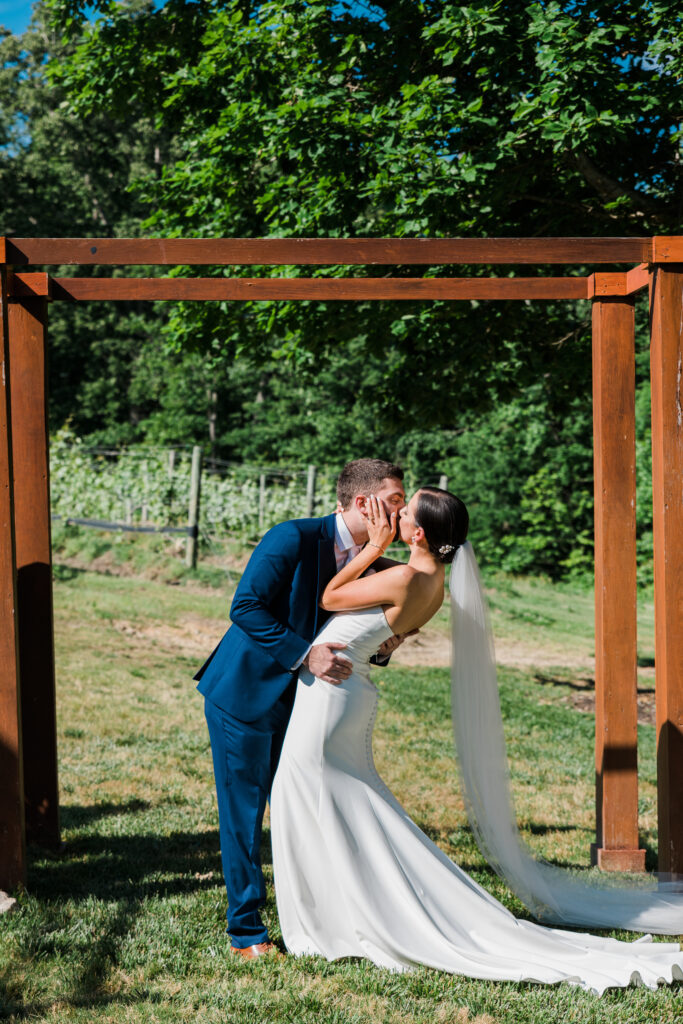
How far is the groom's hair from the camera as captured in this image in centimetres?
380

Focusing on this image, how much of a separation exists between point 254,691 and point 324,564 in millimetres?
611

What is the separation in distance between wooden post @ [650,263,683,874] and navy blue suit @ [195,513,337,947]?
1563mm

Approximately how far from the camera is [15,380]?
4.84m

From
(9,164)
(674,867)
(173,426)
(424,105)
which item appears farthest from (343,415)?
(674,867)

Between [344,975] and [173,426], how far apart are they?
26022mm

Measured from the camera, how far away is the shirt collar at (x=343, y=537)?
13.0 ft

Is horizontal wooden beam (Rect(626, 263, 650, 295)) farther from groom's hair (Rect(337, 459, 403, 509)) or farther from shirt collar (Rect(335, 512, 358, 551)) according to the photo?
shirt collar (Rect(335, 512, 358, 551))

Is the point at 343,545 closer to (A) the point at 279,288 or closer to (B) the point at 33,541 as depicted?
(A) the point at 279,288

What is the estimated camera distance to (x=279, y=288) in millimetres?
4566

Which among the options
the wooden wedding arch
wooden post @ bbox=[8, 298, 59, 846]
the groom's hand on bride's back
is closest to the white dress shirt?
the groom's hand on bride's back

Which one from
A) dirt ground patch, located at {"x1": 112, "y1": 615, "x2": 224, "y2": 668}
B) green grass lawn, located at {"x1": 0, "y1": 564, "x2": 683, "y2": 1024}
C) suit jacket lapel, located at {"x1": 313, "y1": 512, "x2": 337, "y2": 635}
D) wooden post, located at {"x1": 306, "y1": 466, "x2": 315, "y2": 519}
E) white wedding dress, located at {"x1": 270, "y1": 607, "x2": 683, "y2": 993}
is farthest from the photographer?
wooden post, located at {"x1": 306, "y1": 466, "x2": 315, "y2": 519}

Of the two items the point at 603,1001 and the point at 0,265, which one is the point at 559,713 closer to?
the point at 603,1001

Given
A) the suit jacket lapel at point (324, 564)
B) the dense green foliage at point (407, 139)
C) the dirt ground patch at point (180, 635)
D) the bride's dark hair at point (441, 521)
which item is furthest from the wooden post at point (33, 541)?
the dirt ground patch at point (180, 635)

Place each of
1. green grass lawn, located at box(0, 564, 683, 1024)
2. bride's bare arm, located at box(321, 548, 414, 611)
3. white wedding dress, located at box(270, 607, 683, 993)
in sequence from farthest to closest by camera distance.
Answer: bride's bare arm, located at box(321, 548, 414, 611) → white wedding dress, located at box(270, 607, 683, 993) → green grass lawn, located at box(0, 564, 683, 1024)
